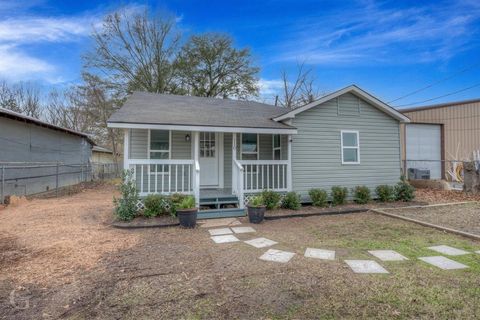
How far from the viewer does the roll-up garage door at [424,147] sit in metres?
15.9

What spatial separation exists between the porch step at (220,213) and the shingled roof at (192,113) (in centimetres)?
237

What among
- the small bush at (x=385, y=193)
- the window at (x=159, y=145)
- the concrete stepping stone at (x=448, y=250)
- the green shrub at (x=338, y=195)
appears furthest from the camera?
the small bush at (x=385, y=193)

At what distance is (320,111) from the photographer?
8953 millimetres

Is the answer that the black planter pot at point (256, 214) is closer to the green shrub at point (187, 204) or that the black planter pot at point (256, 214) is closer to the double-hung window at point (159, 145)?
the green shrub at point (187, 204)

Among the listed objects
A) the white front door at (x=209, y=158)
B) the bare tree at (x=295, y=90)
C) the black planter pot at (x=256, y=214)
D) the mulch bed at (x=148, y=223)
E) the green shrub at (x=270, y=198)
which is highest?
the bare tree at (x=295, y=90)

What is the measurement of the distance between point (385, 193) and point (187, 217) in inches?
270

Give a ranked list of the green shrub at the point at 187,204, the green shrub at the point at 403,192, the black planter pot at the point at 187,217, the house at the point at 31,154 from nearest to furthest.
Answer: the black planter pot at the point at 187,217 < the green shrub at the point at 187,204 < the green shrub at the point at 403,192 < the house at the point at 31,154

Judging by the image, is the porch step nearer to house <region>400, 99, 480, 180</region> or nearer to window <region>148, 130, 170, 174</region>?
window <region>148, 130, 170, 174</region>

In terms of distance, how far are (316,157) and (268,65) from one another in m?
17.9

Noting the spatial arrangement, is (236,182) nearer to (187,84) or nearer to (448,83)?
(187,84)

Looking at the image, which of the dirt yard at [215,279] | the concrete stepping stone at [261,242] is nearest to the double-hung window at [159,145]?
the dirt yard at [215,279]

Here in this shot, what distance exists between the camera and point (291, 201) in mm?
7898

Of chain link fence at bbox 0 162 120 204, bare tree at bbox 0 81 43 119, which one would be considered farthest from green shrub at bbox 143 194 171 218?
bare tree at bbox 0 81 43 119

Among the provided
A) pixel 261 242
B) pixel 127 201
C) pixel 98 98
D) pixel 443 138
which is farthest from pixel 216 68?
pixel 261 242
